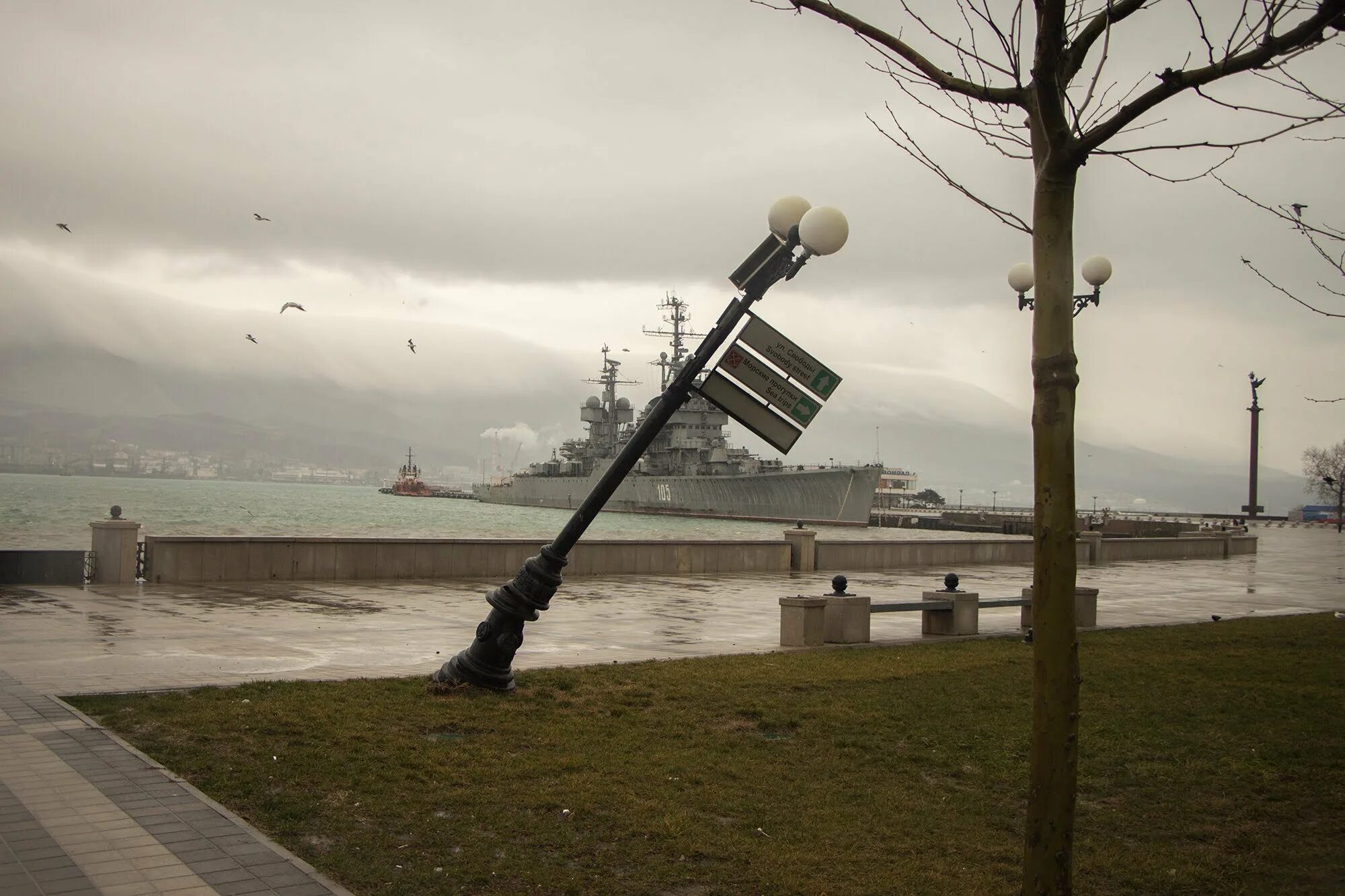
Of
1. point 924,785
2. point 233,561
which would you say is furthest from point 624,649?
point 233,561

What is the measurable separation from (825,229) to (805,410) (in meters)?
1.40

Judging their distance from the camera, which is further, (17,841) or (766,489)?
(766,489)

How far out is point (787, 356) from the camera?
28.5 ft

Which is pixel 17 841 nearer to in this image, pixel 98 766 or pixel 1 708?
pixel 98 766

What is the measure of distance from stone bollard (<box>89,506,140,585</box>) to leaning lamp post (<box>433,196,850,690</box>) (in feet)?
35.0

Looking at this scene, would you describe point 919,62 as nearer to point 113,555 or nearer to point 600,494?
point 600,494

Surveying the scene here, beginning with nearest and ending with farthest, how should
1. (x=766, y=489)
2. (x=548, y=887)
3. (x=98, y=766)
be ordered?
(x=548, y=887), (x=98, y=766), (x=766, y=489)

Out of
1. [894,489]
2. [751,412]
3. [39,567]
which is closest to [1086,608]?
[751,412]

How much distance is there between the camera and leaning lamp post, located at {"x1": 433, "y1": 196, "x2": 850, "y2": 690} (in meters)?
8.81

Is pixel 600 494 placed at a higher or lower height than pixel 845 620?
higher

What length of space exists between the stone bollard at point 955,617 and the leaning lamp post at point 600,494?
266 inches

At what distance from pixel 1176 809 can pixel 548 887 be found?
386cm

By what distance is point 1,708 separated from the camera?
25.6 ft

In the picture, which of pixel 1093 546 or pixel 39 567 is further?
pixel 1093 546
